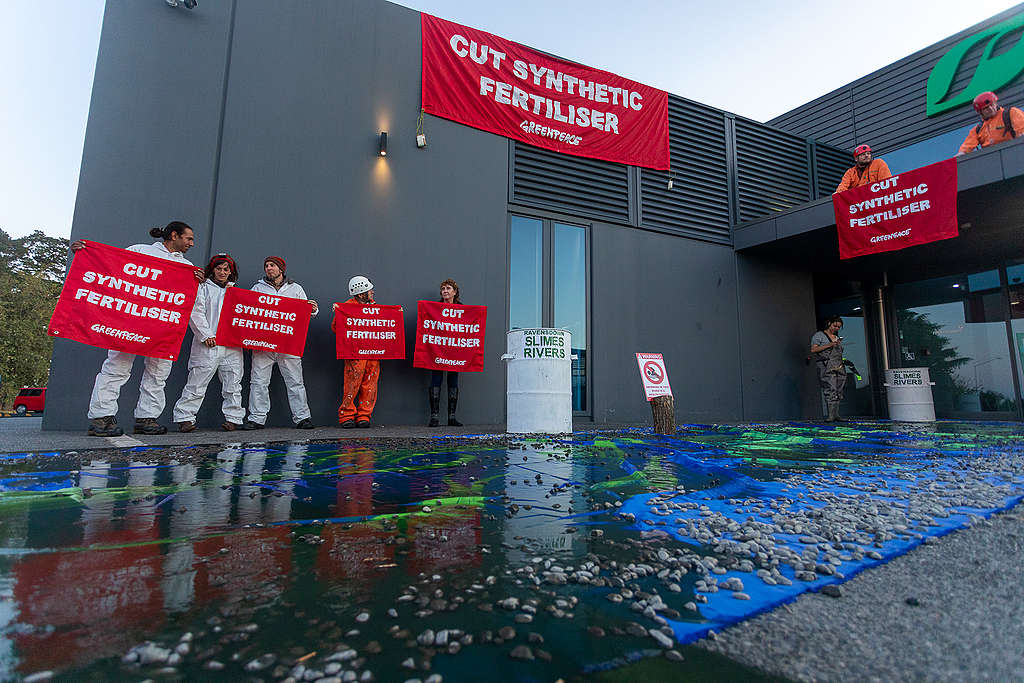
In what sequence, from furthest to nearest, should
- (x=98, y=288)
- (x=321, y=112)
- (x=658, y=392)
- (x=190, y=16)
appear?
1. (x=321, y=112)
2. (x=190, y=16)
3. (x=658, y=392)
4. (x=98, y=288)

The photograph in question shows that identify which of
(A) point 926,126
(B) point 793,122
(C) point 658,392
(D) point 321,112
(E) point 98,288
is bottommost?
(C) point 658,392

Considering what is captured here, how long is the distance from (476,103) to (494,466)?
20.6 feet

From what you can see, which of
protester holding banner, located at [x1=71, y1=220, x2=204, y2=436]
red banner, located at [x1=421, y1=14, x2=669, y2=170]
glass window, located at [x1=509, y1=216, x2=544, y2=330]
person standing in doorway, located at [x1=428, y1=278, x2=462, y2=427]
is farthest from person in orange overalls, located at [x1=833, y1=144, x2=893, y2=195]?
protester holding banner, located at [x1=71, y1=220, x2=204, y2=436]

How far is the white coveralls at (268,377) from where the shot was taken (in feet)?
18.7

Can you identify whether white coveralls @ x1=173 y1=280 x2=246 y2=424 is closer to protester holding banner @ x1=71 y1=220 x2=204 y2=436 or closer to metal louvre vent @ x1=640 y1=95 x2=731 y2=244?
protester holding banner @ x1=71 y1=220 x2=204 y2=436

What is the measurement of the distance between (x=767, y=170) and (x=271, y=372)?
31.1 ft

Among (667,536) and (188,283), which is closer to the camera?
(667,536)

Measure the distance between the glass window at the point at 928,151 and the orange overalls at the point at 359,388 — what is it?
9602 millimetres

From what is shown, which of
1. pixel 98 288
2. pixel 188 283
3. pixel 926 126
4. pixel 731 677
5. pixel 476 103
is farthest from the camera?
pixel 926 126

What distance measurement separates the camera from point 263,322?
561 centimetres

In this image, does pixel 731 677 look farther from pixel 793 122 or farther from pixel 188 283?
pixel 793 122

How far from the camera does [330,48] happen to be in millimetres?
6816

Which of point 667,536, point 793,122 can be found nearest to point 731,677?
→ point 667,536

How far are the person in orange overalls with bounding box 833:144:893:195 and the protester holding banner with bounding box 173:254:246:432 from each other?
8490 mm
